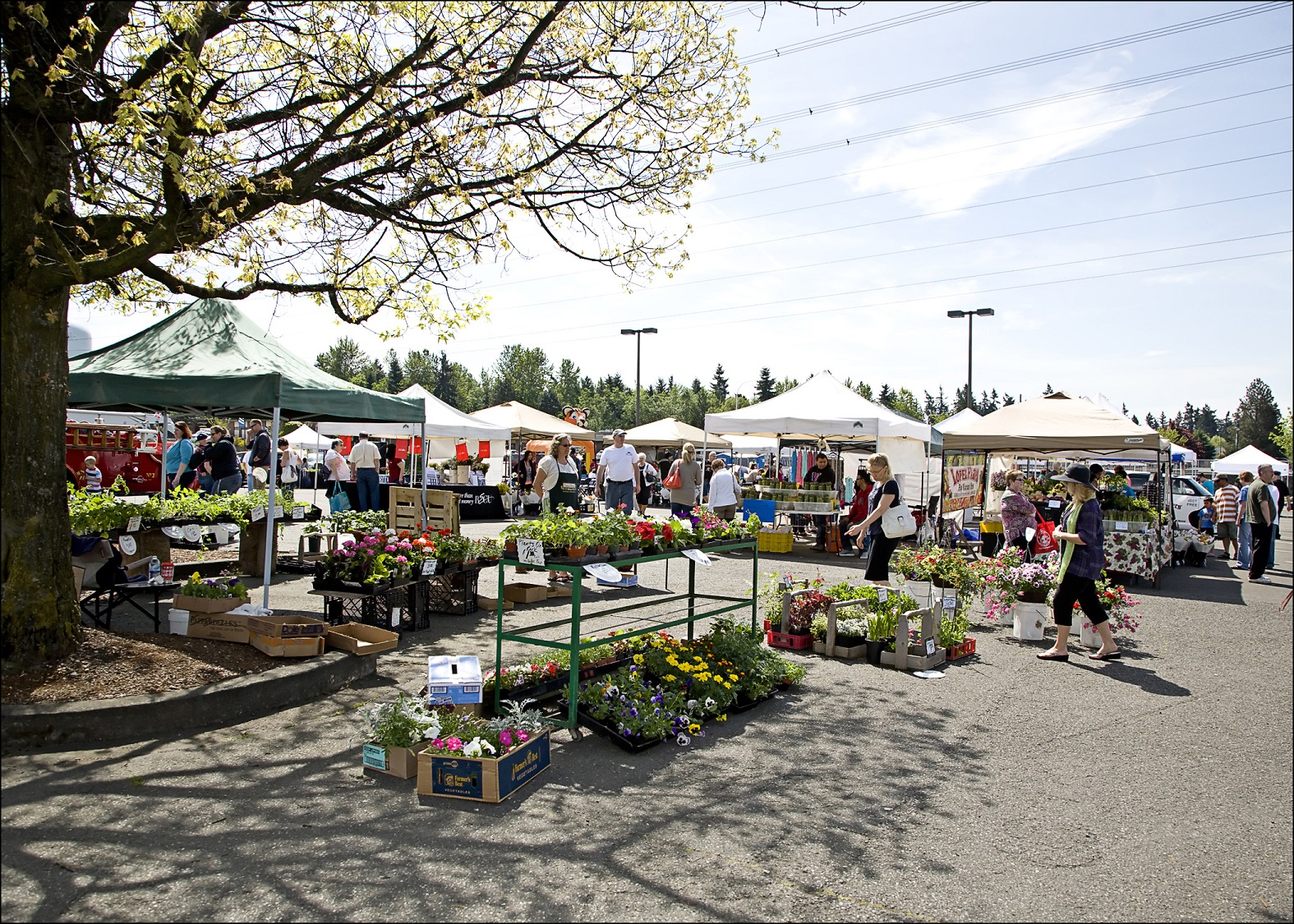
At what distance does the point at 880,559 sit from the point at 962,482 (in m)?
10.2

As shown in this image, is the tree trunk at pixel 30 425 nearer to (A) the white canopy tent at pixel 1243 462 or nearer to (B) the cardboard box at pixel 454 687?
(B) the cardboard box at pixel 454 687

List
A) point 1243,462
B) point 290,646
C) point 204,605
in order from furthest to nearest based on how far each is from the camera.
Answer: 1. point 1243,462
2. point 204,605
3. point 290,646

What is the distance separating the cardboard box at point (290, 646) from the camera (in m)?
6.46

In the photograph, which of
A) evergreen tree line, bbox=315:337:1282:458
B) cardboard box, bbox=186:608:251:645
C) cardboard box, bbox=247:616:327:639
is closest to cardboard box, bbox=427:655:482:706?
cardboard box, bbox=247:616:327:639

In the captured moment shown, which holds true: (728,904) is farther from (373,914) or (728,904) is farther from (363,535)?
(363,535)

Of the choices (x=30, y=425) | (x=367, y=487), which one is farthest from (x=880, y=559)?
(x=367, y=487)

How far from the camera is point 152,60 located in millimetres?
6121

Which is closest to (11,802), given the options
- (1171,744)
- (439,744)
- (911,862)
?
(439,744)

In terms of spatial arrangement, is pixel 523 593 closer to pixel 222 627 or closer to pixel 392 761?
pixel 222 627

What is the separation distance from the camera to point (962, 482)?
61.4 ft

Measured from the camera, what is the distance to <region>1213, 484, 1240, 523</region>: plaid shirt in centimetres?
1886

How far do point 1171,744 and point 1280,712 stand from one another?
8.14ft

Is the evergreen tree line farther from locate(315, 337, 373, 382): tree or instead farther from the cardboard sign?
the cardboard sign

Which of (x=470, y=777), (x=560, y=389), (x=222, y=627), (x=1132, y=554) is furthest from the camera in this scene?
(x=560, y=389)
